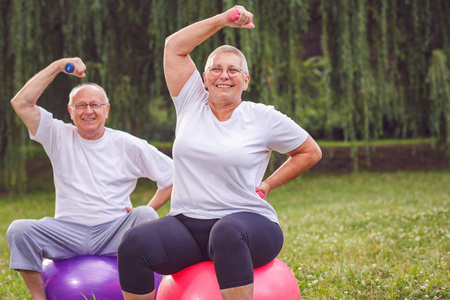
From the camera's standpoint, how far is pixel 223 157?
271 centimetres

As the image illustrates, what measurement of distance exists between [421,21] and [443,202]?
10.1ft

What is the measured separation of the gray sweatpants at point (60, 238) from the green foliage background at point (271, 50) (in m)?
3.71

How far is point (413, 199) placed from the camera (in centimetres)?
803

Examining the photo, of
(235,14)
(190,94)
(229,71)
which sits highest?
(235,14)

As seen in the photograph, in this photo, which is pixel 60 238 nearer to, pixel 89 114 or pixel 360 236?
pixel 89 114

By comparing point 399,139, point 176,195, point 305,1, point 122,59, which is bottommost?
point 399,139

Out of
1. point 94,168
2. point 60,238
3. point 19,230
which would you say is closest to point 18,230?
point 19,230

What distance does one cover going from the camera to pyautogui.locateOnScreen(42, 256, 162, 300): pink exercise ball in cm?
329

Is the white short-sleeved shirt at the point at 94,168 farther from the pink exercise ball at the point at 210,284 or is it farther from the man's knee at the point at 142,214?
the pink exercise ball at the point at 210,284

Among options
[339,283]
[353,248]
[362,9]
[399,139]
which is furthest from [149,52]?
[399,139]

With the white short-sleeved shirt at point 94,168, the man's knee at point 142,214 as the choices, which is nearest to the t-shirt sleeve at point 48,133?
the white short-sleeved shirt at point 94,168

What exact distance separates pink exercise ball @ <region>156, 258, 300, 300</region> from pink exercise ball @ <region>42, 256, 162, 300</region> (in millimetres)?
576

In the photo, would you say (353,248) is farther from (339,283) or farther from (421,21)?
(421,21)

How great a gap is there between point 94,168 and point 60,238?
18.9 inches
